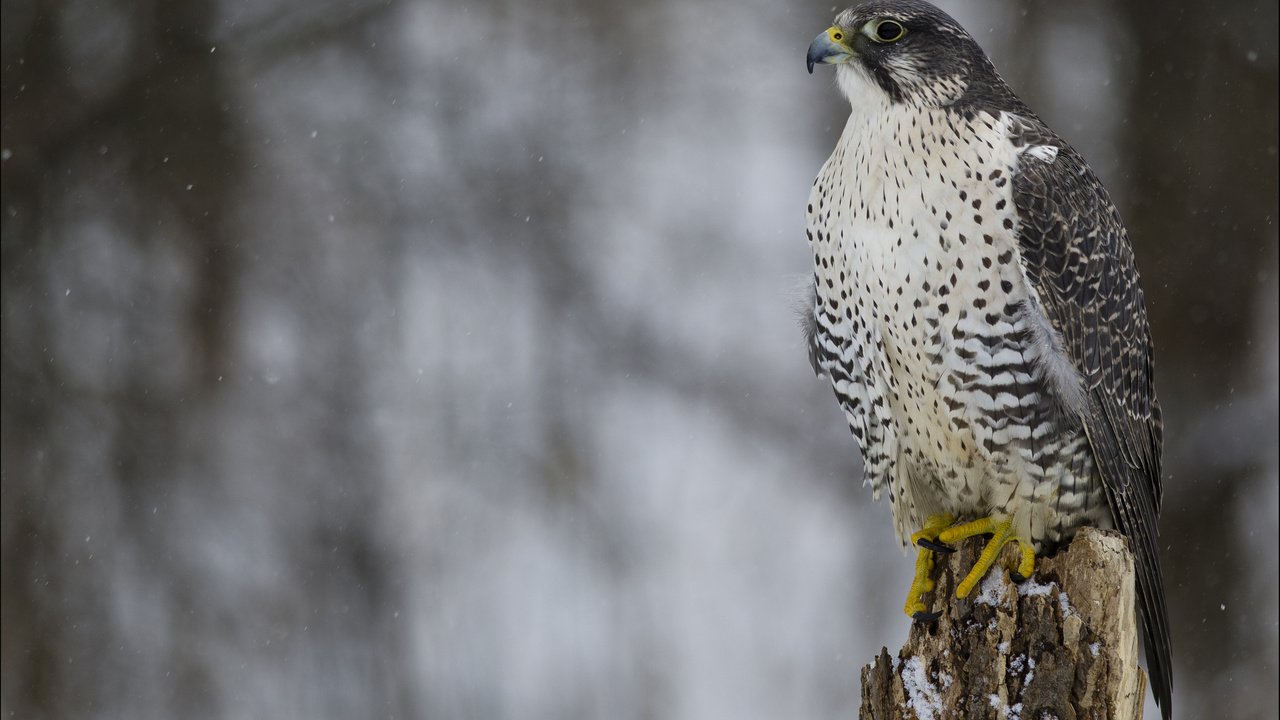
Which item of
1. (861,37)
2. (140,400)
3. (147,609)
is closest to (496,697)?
(147,609)

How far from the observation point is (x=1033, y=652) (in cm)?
298

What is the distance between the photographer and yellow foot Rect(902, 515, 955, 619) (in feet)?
10.8

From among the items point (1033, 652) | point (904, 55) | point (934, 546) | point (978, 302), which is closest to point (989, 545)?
point (934, 546)

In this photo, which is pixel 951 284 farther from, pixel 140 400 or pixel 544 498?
pixel 140 400

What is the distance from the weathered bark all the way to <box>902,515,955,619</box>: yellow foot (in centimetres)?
9

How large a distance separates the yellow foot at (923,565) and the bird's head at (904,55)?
1118 millimetres

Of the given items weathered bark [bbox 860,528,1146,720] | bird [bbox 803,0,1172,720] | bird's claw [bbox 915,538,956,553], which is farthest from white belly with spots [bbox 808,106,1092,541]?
weathered bark [bbox 860,528,1146,720]

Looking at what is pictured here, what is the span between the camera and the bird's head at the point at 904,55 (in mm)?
3287

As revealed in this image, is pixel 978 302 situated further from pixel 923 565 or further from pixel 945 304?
pixel 923 565

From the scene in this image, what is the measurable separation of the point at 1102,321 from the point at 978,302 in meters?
0.43

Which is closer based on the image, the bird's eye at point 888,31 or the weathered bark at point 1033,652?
the weathered bark at point 1033,652

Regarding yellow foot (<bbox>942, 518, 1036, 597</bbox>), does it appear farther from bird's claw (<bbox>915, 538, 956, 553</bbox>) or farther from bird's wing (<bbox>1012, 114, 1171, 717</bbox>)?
bird's wing (<bbox>1012, 114, 1171, 717</bbox>)

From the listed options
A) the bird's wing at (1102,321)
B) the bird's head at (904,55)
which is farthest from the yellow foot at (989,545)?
the bird's head at (904,55)

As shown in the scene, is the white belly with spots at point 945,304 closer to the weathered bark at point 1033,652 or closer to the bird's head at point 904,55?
the bird's head at point 904,55
